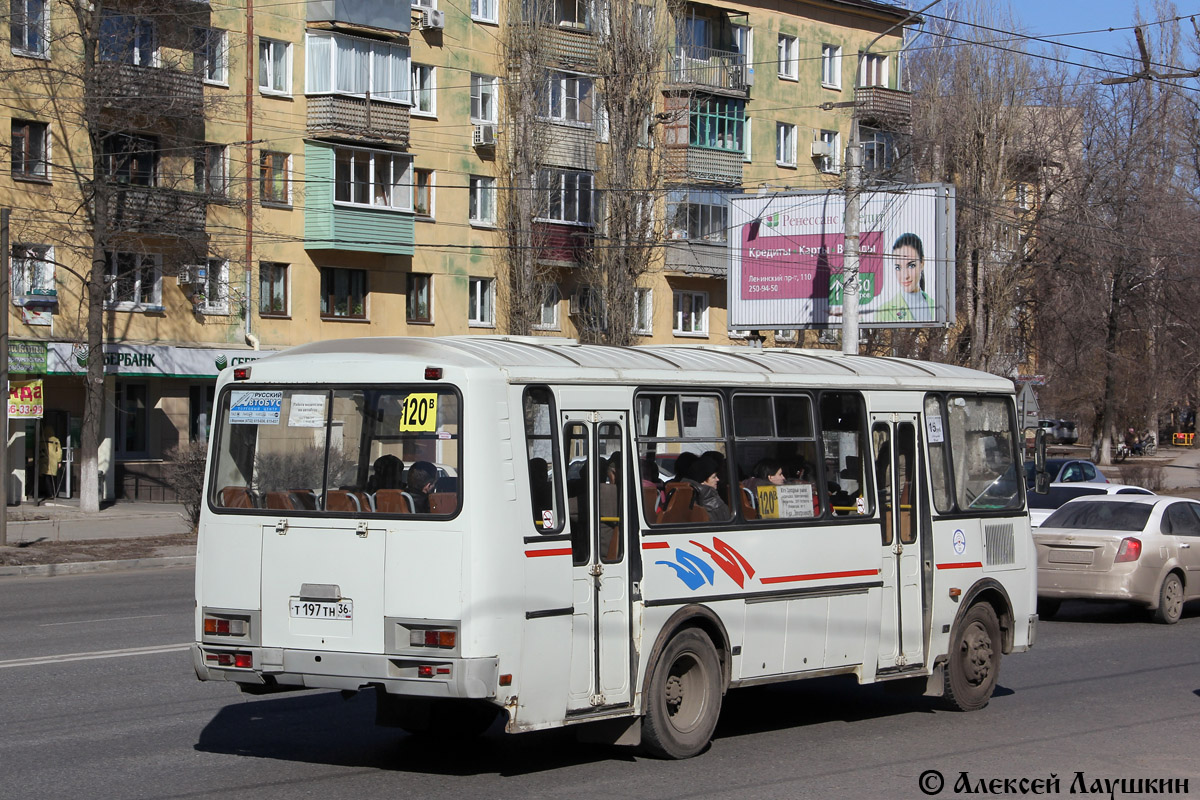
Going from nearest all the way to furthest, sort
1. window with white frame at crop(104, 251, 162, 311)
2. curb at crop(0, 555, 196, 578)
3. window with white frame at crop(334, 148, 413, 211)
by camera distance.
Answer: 1. curb at crop(0, 555, 196, 578)
2. window with white frame at crop(104, 251, 162, 311)
3. window with white frame at crop(334, 148, 413, 211)

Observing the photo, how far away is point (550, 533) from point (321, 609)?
49.4 inches

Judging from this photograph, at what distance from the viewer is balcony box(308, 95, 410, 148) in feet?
130

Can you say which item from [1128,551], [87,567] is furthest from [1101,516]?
[87,567]

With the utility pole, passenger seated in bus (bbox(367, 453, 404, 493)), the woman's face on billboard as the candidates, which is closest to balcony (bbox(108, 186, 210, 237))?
the utility pole

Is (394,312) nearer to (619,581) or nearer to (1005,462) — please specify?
(1005,462)

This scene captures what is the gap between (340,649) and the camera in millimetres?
7656

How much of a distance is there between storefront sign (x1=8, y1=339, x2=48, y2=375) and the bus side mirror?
1070 inches

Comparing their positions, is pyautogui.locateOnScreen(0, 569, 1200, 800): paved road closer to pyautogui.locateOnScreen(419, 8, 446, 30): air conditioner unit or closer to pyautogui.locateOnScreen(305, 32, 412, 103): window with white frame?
pyautogui.locateOnScreen(305, 32, 412, 103): window with white frame

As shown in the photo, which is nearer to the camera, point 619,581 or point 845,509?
point 619,581

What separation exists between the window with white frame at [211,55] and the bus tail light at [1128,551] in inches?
1075

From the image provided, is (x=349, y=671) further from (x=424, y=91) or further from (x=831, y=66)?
(x=831, y=66)

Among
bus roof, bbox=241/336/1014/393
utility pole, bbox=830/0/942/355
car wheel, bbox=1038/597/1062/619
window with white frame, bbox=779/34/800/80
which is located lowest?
car wheel, bbox=1038/597/1062/619

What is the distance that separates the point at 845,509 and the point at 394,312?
33.2 m

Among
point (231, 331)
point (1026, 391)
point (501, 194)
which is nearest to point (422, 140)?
point (501, 194)
